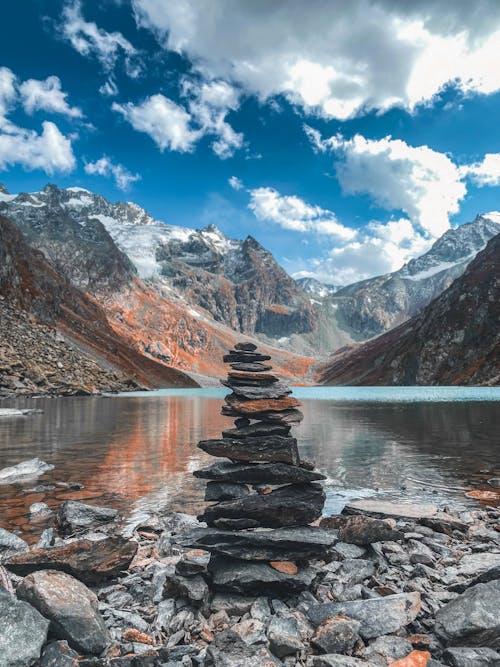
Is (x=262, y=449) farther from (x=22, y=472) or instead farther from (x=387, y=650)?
(x=22, y=472)

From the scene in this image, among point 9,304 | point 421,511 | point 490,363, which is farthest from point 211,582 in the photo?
point 490,363

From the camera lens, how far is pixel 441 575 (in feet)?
35.7

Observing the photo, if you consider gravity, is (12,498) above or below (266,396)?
below

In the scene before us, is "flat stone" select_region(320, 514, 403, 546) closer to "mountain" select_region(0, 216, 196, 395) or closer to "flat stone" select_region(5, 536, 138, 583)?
"flat stone" select_region(5, 536, 138, 583)

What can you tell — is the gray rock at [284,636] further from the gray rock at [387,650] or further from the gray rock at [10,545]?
the gray rock at [10,545]

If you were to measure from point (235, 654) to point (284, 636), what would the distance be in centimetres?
99

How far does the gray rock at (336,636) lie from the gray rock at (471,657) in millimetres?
1560

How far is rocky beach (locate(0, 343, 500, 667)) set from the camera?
25.5 feet

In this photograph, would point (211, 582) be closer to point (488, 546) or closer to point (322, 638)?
point (322, 638)

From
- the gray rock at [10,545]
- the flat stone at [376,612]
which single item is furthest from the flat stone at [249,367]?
the gray rock at [10,545]

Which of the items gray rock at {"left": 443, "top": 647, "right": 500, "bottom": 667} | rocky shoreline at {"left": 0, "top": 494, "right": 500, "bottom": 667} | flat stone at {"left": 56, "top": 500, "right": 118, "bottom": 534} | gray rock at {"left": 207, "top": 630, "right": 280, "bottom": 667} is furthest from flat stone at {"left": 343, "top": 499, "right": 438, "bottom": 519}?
gray rock at {"left": 207, "top": 630, "right": 280, "bottom": 667}

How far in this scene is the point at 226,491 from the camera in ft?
43.1

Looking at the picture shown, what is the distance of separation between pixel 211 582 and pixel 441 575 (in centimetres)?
558

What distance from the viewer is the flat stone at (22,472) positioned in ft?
76.1
